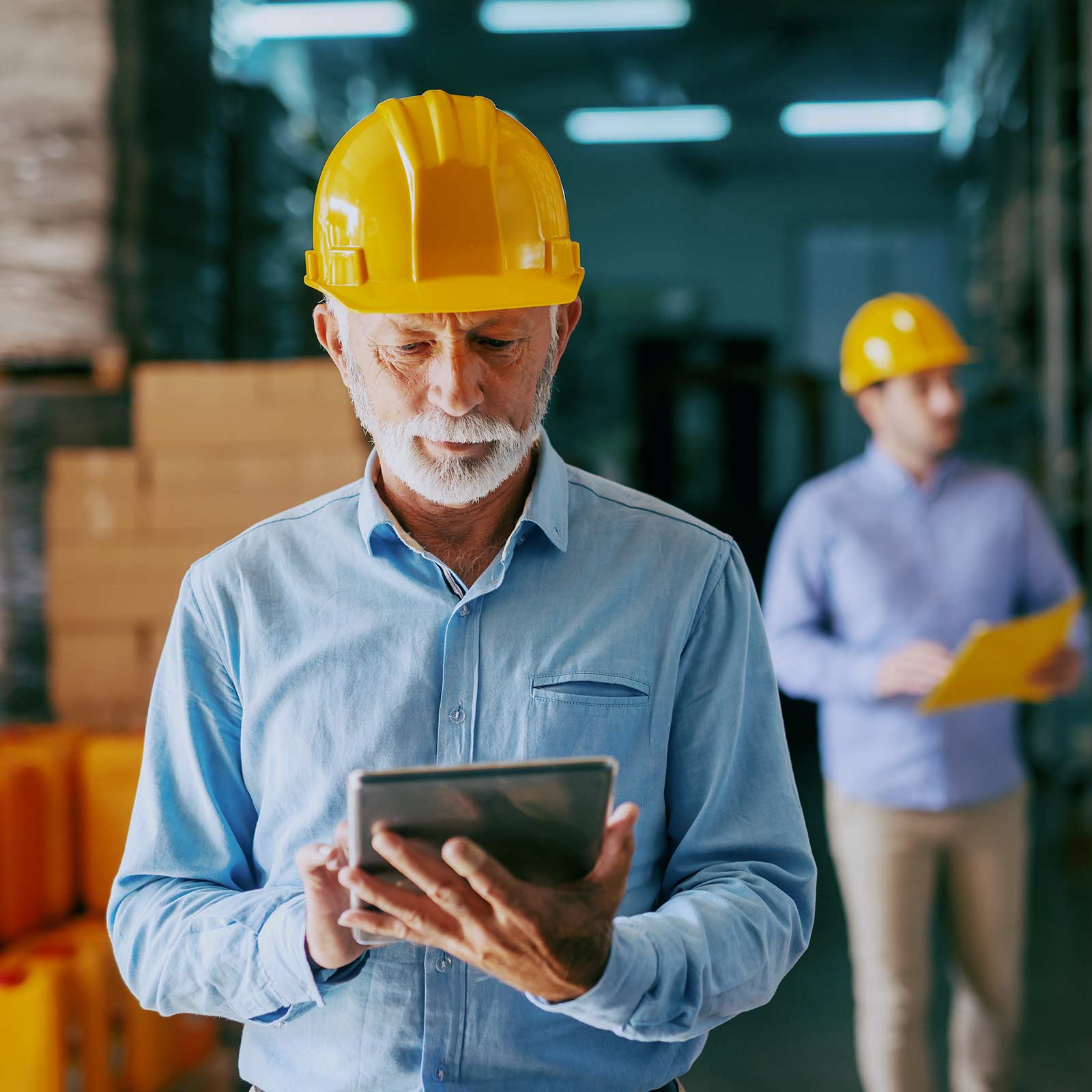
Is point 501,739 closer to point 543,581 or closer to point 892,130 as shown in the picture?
point 543,581

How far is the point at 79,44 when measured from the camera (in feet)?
12.7

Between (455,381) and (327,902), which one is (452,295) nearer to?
(455,381)

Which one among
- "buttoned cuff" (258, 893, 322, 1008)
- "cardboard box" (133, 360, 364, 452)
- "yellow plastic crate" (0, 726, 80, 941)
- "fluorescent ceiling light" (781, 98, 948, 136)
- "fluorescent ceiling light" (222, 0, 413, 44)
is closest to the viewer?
"buttoned cuff" (258, 893, 322, 1008)

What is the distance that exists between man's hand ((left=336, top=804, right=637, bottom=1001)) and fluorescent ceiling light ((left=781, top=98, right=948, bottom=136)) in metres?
11.6

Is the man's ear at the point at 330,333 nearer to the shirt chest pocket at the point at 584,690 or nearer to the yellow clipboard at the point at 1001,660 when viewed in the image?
the shirt chest pocket at the point at 584,690

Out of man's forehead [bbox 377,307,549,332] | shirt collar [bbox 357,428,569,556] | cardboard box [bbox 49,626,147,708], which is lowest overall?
cardboard box [bbox 49,626,147,708]

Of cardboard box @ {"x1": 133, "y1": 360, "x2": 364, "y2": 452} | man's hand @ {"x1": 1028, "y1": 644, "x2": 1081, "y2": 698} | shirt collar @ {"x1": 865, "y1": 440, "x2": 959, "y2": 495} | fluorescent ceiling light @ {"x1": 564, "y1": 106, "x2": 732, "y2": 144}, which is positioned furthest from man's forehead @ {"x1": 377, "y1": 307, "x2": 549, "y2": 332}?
fluorescent ceiling light @ {"x1": 564, "y1": 106, "x2": 732, "y2": 144}

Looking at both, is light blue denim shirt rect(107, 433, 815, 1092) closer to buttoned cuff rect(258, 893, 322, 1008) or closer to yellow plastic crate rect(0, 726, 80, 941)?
buttoned cuff rect(258, 893, 322, 1008)

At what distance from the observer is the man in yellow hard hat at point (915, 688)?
9.78ft

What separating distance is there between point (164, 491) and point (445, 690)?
2.63 metres

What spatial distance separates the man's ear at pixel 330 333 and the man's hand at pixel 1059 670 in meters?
2.23

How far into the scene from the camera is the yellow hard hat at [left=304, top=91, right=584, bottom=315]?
4.52 feet

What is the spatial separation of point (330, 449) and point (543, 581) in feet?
7.89

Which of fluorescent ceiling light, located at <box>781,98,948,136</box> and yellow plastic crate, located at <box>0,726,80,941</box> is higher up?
fluorescent ceiling light, located at <box>781,98,948,136</box>
